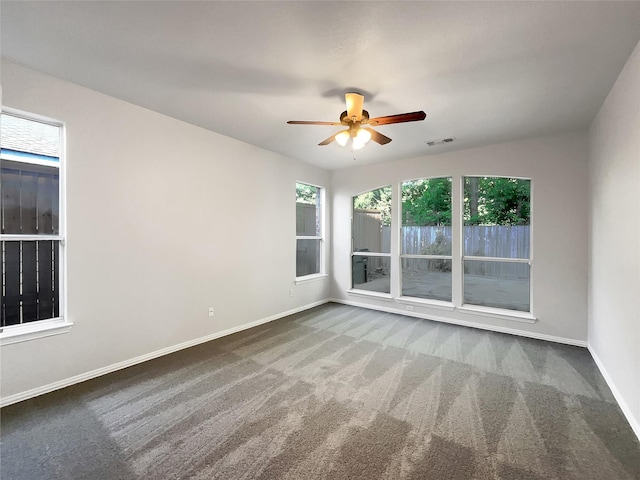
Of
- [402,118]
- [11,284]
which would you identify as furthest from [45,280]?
[402,118]

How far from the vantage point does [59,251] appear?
264 centimetres

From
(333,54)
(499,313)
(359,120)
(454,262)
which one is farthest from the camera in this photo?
(454,262)

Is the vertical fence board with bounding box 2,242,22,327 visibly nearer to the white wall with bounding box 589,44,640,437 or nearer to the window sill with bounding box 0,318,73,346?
the window sill with bounding box 0,318,73,346

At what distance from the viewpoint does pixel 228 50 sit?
6.89 feet

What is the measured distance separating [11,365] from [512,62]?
4.66 meters

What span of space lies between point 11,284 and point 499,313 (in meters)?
5.60

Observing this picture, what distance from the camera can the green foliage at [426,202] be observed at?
4.69 metres

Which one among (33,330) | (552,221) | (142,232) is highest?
(552,221)

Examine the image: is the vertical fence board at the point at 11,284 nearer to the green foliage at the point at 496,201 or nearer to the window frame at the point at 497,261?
the window frame at the point at 497,261

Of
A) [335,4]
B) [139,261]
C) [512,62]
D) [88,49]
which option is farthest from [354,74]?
[139,261]

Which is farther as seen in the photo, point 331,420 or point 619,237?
point 619,237

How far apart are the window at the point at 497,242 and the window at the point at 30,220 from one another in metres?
5.12

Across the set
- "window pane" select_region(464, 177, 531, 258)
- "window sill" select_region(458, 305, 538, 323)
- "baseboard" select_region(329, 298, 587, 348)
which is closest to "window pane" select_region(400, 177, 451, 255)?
"window pane" select_region(464, 177, 531, 258)

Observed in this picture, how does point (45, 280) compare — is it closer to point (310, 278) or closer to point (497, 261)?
point (310, 278)
